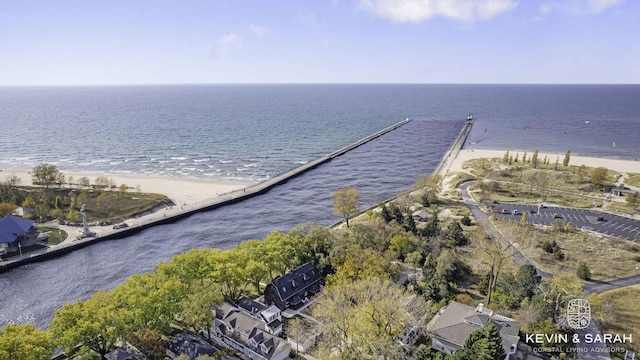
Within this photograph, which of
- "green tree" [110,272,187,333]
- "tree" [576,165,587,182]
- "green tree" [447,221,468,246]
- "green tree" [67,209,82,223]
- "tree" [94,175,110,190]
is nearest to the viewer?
"green tree" [110,272,187,333]

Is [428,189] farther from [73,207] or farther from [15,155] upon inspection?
[15,155]

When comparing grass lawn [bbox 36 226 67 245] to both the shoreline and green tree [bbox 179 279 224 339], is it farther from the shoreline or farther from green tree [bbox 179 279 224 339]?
the shoreline

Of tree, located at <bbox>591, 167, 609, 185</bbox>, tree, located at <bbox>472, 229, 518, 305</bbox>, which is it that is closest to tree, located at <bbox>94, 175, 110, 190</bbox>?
tree, located at <bbox>472, 229, 518, 305</bbox>

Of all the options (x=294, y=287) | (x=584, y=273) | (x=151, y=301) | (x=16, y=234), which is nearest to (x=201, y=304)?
(x=151, y=301)

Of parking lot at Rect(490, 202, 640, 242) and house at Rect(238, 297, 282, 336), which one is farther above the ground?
parking lot at Rect(490, 202, 640, 242)

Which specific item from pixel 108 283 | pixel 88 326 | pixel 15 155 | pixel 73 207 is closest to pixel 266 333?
pixel 88 326
